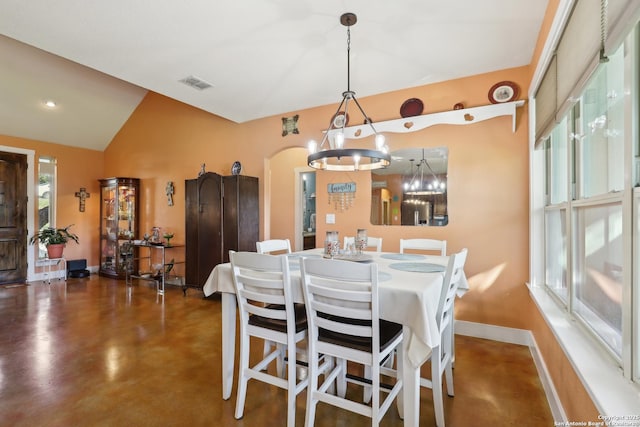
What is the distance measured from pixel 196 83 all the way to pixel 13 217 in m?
4.70

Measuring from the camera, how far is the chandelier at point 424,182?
10.8ft

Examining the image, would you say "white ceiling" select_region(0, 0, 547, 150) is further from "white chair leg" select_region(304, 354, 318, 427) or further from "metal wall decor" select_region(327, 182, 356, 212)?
"white chair leg" select_region(304, 354, 318, 427)

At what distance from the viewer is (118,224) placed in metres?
6.01

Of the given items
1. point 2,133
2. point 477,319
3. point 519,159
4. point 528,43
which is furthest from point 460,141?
point 2,133

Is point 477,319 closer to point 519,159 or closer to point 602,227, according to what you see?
point 519,159

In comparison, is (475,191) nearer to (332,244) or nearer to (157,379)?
(332,244)

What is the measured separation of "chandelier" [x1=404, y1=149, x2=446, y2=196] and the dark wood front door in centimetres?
651

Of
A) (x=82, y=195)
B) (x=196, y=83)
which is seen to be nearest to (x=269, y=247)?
(x=196, y=83)

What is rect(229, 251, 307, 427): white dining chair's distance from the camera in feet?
5.61

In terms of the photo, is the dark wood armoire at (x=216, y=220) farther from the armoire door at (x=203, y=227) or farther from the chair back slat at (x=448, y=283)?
the chair back slat at (x=448, y=283)

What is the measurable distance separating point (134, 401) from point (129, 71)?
2.82 metres

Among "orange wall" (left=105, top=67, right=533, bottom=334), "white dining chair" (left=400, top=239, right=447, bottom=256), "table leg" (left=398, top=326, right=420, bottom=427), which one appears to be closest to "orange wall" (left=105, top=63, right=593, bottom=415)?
"orange wall" (left=105, top=67, right=533, bottom=334)

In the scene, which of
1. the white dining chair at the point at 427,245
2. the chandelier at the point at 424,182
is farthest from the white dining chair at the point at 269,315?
the chandelier at the point at 424,182

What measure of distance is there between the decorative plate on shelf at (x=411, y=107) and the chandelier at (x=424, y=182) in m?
0.49
